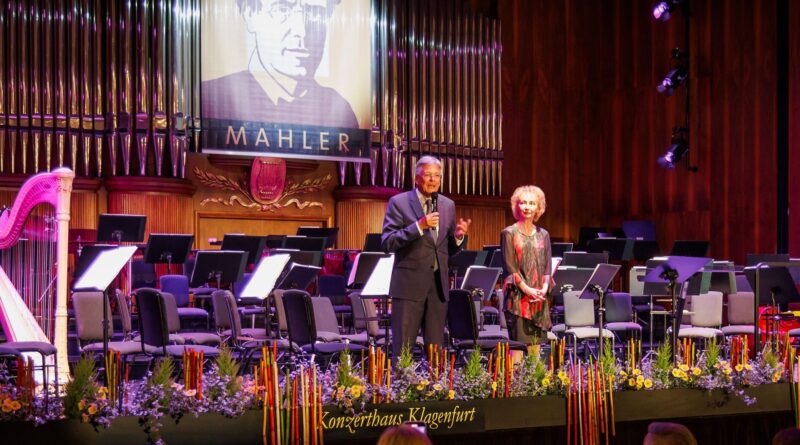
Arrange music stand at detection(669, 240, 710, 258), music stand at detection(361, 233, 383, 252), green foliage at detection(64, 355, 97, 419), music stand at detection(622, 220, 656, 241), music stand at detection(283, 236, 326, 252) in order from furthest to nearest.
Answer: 1. music stand at detection(622, 220, 656, 241)
2. music stand at detection(669, 240, 710, 258)
3. music stand at detection(361, 233, 383, 252)
4. music stand at detection(283, 236, 326, 252)
5. green foliage at detection(64, 355, 97, 419)

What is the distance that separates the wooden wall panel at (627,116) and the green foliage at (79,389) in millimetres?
9997

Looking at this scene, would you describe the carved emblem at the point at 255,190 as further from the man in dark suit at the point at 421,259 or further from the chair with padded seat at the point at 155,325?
the man in dark suit at the point at 421,259

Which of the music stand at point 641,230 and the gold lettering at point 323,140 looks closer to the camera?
the gold lettering at point 323,140

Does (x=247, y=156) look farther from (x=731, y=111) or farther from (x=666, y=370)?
(x=666, y=370)

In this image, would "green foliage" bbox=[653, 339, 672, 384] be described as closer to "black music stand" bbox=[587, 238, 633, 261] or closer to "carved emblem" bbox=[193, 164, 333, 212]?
"black music stand" bbox=[587, 238, 633, 261]

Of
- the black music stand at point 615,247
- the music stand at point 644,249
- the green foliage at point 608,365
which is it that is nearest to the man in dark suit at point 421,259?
the green foliage at point 608,365

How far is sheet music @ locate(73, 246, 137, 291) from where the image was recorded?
5141 mm

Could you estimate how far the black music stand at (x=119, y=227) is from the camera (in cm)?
859

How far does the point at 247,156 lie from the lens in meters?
11.5

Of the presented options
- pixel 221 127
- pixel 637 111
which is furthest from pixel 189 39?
pixel 637 111

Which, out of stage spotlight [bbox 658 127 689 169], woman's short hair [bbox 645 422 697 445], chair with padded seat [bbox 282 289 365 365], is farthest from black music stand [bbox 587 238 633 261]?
woman's short hair [bbox 645 422 697 445]

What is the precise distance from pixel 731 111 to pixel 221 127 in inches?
249

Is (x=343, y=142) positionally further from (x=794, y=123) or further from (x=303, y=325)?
(x=303, y=325)

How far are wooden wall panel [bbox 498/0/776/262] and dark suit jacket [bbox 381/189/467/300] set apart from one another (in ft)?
27.4
